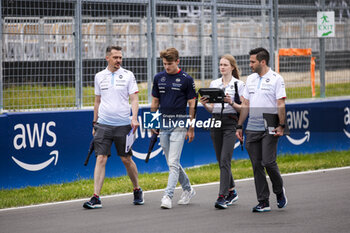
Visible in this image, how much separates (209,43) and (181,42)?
75 cm

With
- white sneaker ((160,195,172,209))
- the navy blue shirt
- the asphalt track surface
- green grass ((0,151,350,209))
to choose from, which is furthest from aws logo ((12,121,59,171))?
white sneaker ((160,195,172,209))

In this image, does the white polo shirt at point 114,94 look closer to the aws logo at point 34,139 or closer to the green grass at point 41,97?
the aws logo at point 34,139

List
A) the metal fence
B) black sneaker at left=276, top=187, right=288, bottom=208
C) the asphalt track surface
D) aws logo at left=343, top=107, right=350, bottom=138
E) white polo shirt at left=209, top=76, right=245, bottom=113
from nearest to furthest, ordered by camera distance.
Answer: the asphalt track surface < black sneaker at left=276, top=187, right=288, bottom=208 < white polo shirt at left=209, top=76, right=245, bottom=113 < the metal fence < aws logo at left=343, top=107, right=350, bottom=138

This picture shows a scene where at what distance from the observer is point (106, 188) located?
1037cm

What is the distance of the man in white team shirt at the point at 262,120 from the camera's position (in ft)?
27.4

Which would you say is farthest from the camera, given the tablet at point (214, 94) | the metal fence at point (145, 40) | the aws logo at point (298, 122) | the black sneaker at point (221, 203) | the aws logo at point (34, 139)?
the aws logo at point (298, 122)

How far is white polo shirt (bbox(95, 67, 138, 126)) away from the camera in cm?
903

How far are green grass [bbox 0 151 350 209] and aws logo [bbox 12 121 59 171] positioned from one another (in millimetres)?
358

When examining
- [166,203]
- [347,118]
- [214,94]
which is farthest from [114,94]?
[347,118]

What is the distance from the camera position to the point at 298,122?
14.3 meters

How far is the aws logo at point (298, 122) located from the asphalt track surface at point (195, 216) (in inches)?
158

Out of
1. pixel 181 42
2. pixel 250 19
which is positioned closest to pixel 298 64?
pixel 250 19

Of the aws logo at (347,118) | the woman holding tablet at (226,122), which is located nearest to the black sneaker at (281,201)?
the woman holding tablet at (226,122)

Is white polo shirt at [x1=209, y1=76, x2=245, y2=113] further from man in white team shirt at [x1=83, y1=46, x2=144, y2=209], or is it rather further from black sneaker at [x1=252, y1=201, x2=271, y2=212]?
black sneaker at [x1=252, y1=201, x2=271, y2=212]
